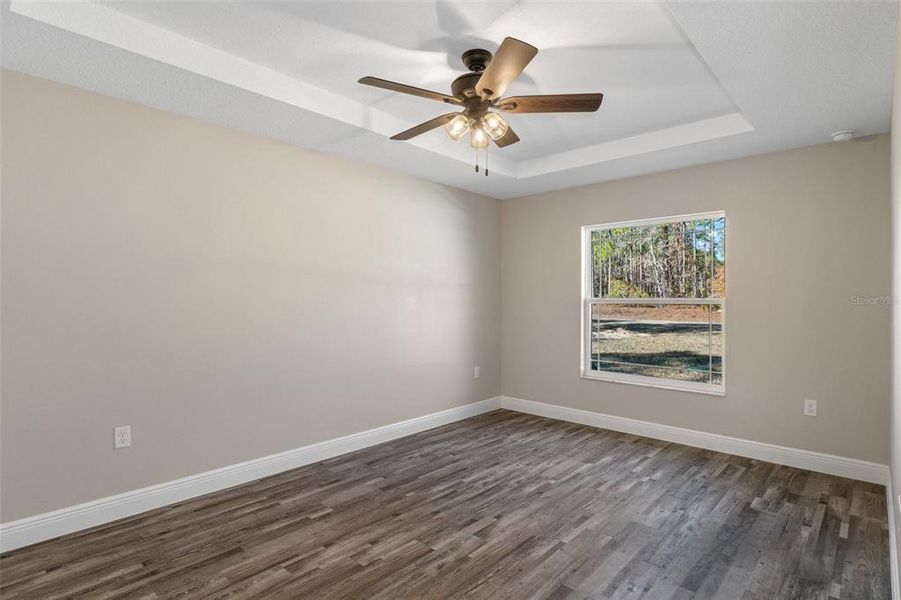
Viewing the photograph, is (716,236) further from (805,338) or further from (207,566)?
(207,566)

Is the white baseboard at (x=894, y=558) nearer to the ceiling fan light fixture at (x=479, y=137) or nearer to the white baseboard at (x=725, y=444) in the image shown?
the white baseboard at (x=725, y=444)

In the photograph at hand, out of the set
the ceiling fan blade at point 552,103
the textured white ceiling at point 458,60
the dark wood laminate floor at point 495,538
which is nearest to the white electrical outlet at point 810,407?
the dark wood laminate floor at point 495,538

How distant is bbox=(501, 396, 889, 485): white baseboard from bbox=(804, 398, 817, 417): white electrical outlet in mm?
274

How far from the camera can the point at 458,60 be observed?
2.62 m

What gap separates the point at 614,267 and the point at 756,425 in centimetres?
180

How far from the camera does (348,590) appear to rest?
2086 millimetres

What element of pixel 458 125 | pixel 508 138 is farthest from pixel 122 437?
pixel 508 138

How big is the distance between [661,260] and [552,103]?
8.48 feet

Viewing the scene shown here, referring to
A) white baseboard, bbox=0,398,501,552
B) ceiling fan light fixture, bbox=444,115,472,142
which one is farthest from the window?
ceiling fan light fixture, bbox=444,115,472,142

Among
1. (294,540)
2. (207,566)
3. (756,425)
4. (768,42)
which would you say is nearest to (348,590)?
(294,540)

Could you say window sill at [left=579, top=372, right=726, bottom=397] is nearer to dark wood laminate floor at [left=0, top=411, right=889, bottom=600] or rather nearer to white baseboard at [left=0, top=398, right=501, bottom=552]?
dark wood laminate floor at [left=0, top=411, right=889, bottom=600]

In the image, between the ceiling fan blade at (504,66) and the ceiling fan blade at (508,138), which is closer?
the ceiling fan blade at (504,66)

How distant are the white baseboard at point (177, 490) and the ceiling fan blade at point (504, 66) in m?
2.82

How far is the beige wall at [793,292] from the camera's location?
328 centimetres
